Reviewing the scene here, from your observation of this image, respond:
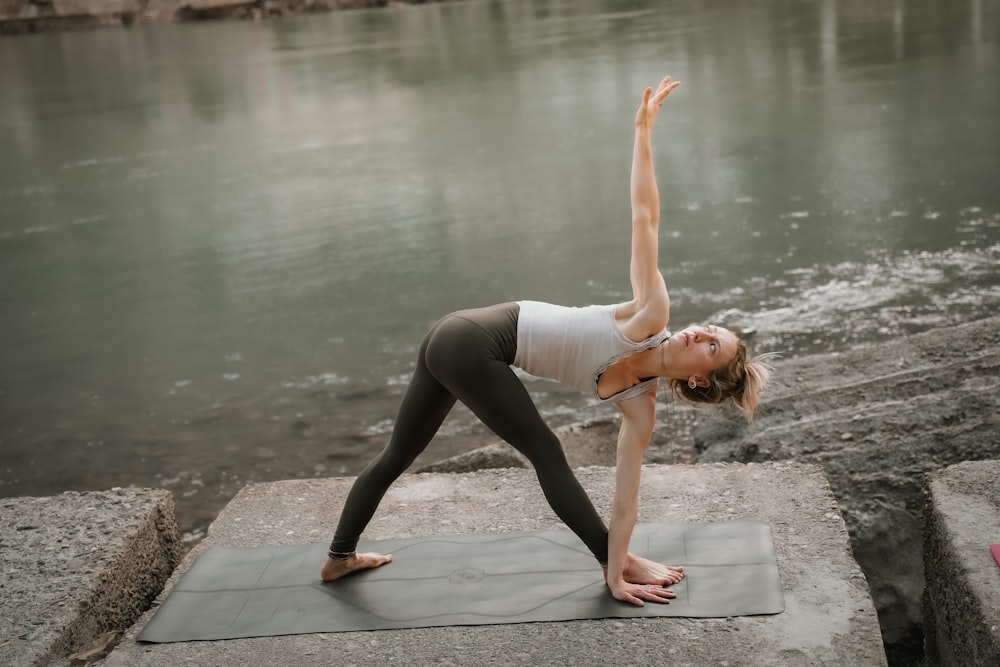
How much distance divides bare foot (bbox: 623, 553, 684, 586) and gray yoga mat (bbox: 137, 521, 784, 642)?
43 mm

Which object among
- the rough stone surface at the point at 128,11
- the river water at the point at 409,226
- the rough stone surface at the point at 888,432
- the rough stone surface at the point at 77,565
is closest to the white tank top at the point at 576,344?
the rough stone surface at the point at 888,432

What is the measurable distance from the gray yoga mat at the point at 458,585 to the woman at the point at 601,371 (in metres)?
0.17

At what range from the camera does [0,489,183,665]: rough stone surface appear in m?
3.81

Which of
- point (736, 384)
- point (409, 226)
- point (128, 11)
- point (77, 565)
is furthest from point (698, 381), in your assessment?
point (128, 11)

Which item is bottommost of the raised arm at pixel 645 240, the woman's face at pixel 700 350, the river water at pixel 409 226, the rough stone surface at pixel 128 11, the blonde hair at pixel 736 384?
the river water at pixel 409 226

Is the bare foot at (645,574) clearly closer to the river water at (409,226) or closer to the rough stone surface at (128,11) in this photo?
the river water at (409,226)

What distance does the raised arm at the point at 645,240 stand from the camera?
11.4ft

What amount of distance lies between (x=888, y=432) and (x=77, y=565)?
336 centimetres

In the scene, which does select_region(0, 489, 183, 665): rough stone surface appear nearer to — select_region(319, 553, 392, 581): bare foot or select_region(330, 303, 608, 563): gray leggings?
select_region(319, 553, 392, 581): bare foot

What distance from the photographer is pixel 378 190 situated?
1200cm

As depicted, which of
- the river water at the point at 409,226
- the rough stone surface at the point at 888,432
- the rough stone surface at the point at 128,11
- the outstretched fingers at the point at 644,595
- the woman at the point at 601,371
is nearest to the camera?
the woman at the point at 601,371

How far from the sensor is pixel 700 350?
3.58 m

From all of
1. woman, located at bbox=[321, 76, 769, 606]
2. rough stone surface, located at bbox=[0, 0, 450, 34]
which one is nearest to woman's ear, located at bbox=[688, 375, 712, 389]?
woman, located at bbox=[321, 76, 769, 606]

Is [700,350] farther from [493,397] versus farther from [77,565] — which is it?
[77,565]
